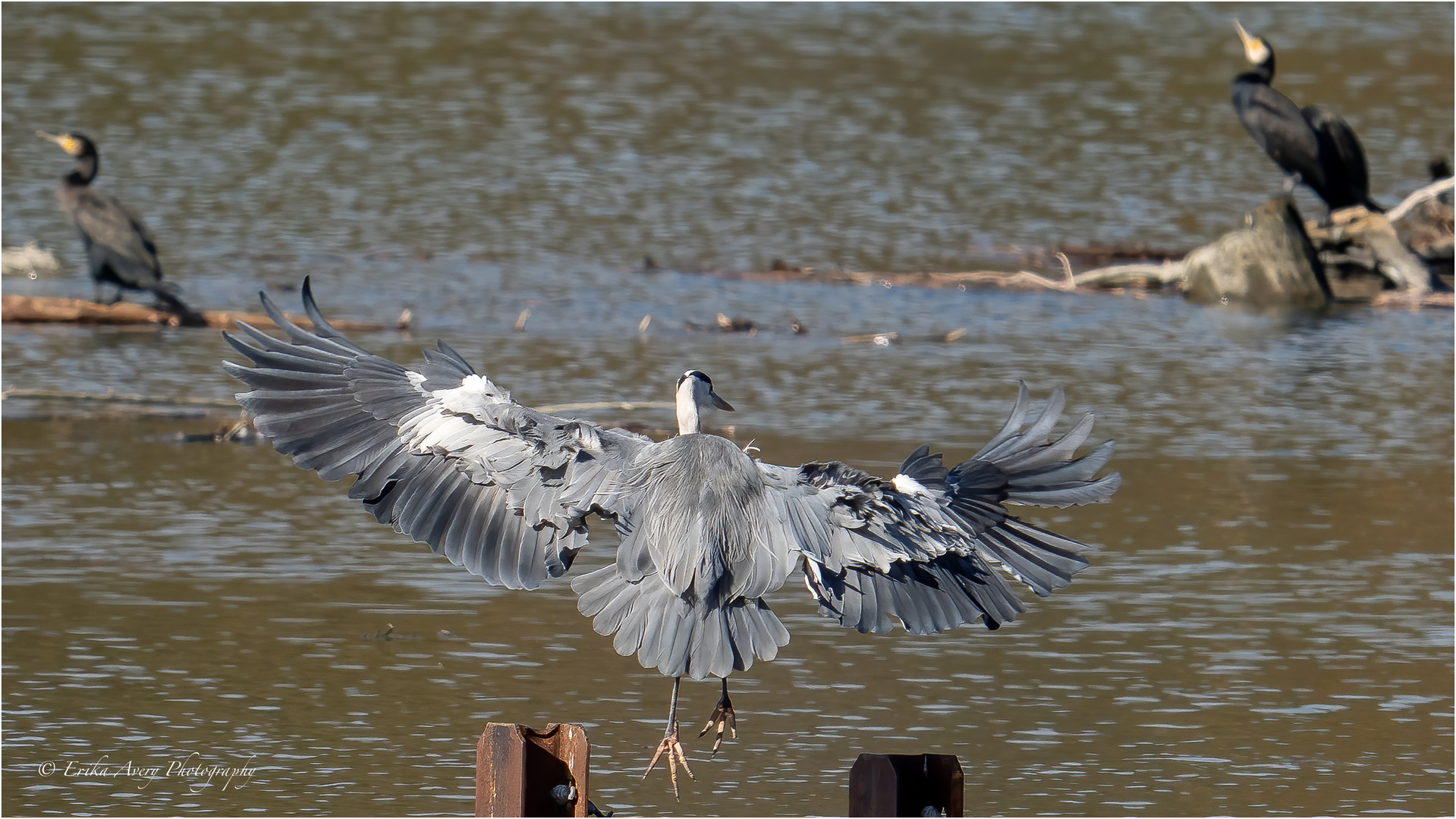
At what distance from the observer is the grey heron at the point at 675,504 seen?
4.92m

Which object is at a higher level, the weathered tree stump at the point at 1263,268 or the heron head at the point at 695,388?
the heron head at the point at 695,388

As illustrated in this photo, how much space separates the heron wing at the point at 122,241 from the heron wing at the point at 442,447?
7.54 meters

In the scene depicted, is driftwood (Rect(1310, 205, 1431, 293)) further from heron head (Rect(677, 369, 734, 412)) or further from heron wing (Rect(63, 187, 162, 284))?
heron head (Rect(677, 369, 734, 412))

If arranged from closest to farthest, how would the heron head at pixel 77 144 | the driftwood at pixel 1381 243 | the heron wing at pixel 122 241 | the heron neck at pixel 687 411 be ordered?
the heron neck at pixel 687 411 → the heron wing at pixel 122 241 → the heron head at pixel 77 144 → the driftwood at pixel 1381 243

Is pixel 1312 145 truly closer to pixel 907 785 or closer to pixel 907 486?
pixel 907 486

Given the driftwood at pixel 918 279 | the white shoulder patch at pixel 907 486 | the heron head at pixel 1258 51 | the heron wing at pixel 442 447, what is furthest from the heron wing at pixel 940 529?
the heron head at pixel 1258 51

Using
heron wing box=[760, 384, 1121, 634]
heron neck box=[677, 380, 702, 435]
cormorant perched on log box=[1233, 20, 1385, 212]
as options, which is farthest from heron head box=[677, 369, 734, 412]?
cormorant perched on log box=[1233, 20, 1385, 212]

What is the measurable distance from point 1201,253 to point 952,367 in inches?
135

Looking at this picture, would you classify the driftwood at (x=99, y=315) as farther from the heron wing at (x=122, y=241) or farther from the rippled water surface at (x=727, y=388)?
the heron wing at (x=122, y=241)

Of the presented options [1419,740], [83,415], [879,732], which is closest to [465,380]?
[879,732]

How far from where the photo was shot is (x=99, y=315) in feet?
40.4

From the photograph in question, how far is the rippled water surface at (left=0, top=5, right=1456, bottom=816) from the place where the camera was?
6.19 meters

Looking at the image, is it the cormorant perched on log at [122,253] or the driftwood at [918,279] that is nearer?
the cormorant perched on log at [122,253]

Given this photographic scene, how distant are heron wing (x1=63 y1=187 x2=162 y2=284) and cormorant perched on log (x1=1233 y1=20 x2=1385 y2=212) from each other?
7628mm
